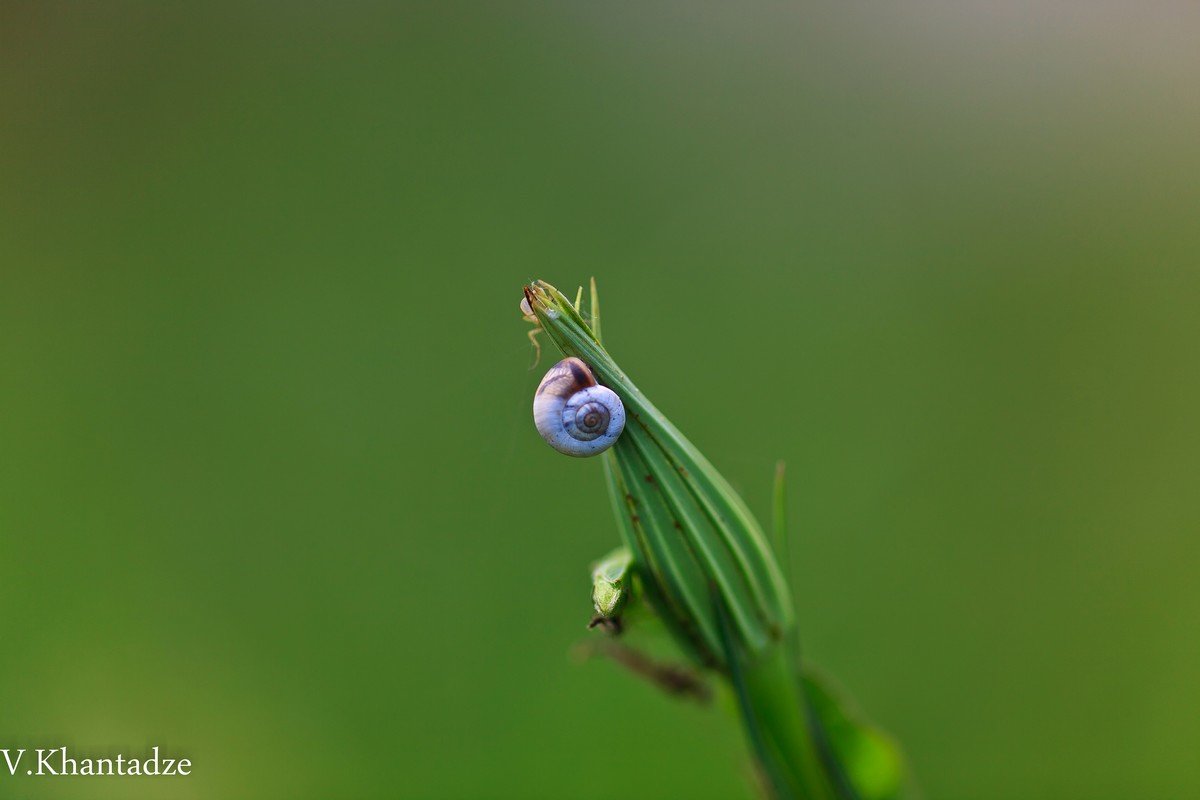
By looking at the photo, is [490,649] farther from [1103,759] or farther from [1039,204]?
[1039,204]

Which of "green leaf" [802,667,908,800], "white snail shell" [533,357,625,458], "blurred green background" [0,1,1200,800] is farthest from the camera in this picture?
"blurred green background" [0,1,1200,800]

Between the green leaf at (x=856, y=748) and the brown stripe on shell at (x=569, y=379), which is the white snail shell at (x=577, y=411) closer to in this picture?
the brown stripe on shell at (x=569, y=379)

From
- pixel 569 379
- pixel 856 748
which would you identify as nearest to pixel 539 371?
pixel 569 379

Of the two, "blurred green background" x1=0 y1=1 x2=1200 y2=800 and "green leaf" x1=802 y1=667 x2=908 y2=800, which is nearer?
"green leaf" x1=802 y1=667 x2=908 y2=800

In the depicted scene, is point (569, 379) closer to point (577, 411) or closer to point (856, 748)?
point (577, 411)


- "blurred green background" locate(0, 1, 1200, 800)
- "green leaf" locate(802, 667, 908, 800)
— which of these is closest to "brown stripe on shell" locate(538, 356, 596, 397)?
"blurred green background" locate(0, 1, 1200, 800)

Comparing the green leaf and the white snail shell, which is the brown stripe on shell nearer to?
the white snail shell

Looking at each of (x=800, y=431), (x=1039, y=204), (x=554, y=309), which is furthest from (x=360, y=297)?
(x=1039, y=204)
